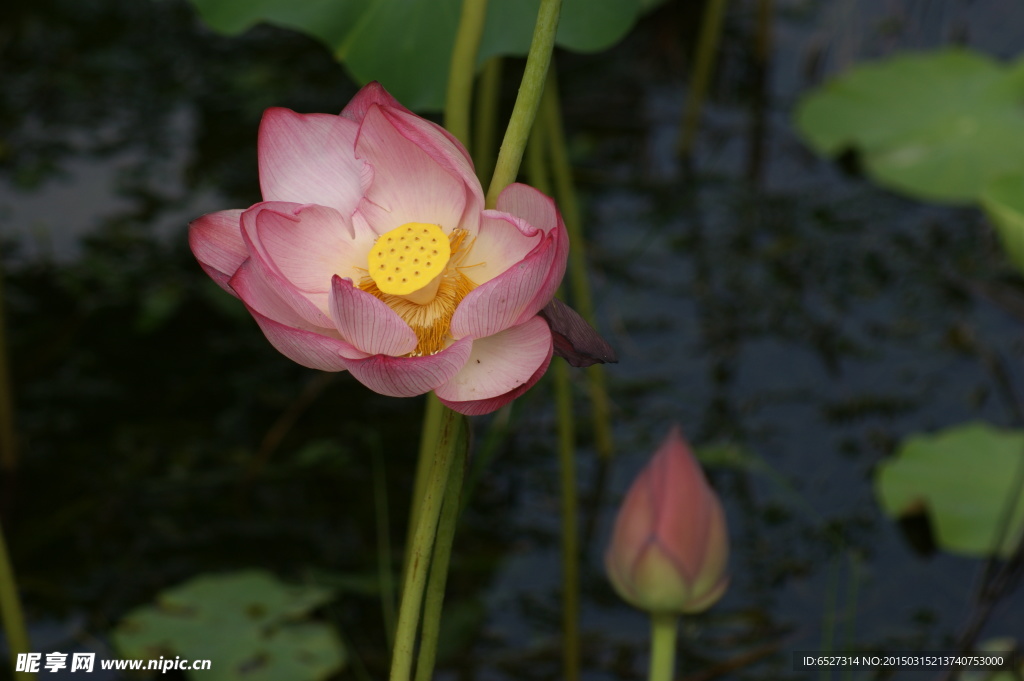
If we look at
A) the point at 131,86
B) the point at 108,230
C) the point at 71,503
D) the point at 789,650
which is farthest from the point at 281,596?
the point at 131,86

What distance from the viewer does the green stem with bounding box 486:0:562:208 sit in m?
0.46

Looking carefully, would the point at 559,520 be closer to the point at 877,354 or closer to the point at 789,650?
the point at 789,650

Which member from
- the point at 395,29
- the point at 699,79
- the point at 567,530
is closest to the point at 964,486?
the point at 567,530

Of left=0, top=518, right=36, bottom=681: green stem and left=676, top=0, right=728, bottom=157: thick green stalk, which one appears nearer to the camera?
left=0, top=518, right=36, bottom=681: green stem

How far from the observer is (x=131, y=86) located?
2.35 meters

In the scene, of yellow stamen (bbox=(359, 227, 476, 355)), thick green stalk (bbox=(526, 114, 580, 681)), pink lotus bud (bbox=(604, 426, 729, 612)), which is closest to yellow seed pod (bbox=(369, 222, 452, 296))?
yellow stamen (bbox=(359, 227, 476, 355))

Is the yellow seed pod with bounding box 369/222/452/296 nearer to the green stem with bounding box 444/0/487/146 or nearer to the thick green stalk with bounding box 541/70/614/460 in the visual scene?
the green stem with bounding box 444/0/487/146

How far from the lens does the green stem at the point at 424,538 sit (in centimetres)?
48

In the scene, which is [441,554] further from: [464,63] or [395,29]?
[395,29]

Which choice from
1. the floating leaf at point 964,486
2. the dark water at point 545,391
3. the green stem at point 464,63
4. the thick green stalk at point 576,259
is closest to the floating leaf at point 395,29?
the thick green stalk at point 576,259

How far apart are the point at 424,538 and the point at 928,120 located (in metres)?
1.93

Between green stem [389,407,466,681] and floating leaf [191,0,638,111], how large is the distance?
615mm

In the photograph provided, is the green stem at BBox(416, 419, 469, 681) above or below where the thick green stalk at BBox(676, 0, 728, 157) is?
above

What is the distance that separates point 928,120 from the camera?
2.05m
